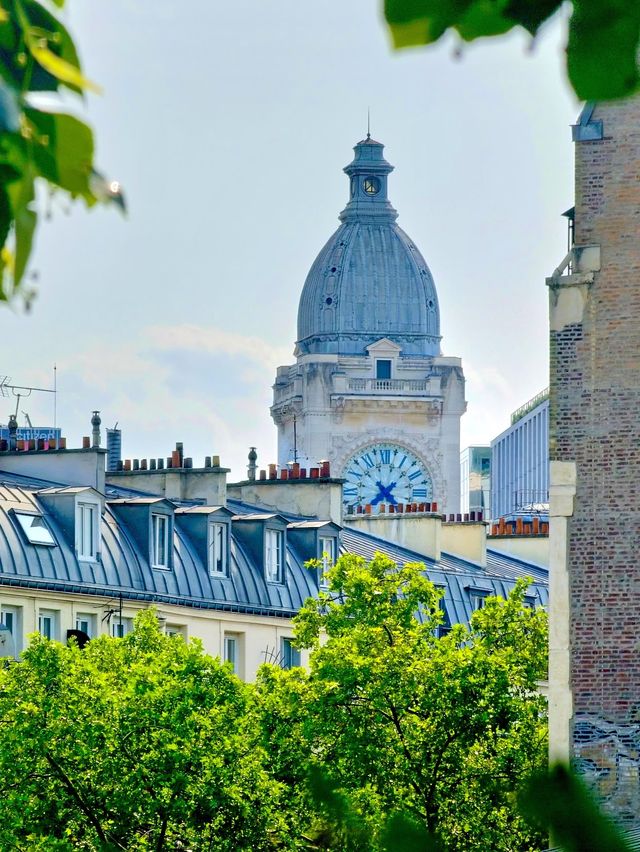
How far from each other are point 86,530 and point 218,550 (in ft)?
16.0

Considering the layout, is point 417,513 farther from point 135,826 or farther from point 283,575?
point 135,826

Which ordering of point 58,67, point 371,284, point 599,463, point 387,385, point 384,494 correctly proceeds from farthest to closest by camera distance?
point 371,284
point 387,385
point 384,494
point 599,463
point 58,67

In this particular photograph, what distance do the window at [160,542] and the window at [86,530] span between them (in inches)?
77.5

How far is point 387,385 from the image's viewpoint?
180m

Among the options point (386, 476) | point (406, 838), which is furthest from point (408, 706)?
point (386, 476)

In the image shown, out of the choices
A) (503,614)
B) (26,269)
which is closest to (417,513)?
(503,614)

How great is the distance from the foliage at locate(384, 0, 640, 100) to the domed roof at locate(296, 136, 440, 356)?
587 ft

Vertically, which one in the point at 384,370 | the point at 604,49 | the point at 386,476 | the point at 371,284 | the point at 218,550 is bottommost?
the point at 218,550

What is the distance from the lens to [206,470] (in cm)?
6344

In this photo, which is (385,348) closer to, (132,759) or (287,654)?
(287,654)

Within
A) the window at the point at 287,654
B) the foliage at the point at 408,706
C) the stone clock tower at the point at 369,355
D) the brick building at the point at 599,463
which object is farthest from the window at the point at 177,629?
the stone clock tower at the point at 369,355

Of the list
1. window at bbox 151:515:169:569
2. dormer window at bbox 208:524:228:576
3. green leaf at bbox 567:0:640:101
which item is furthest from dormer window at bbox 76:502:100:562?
green leaf at bbox 567:0:640:101

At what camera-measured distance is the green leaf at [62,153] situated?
3572mm

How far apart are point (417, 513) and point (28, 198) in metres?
68.1
